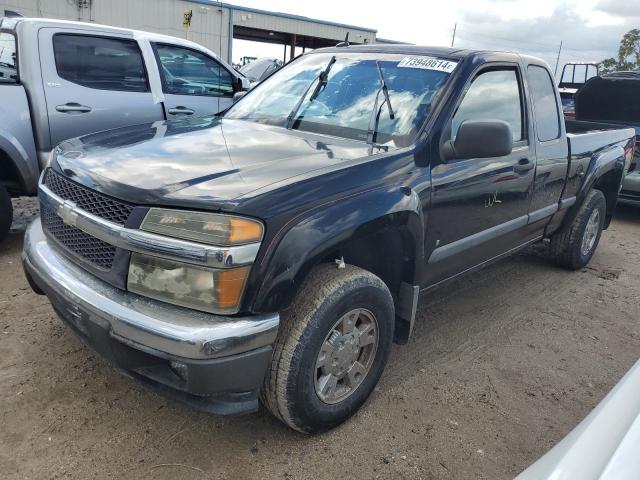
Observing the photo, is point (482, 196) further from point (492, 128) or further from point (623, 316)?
point (623, 316)

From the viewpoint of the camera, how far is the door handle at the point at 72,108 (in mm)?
4594

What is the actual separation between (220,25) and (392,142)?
2450 centimetres

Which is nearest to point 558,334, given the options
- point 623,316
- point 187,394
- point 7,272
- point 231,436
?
point 623,316

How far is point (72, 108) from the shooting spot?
4.66 m

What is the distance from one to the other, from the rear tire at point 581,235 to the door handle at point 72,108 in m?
4.47

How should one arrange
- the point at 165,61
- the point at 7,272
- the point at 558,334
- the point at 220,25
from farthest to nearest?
the point at 220,25 < the point at 165,61 < the point at 7,272 < the point at 558,334

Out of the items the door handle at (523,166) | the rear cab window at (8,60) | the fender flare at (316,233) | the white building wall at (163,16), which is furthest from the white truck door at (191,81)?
the white building wall at (163,16)

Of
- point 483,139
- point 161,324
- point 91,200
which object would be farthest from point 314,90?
point 161,324

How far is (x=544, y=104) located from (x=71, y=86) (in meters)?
4.00

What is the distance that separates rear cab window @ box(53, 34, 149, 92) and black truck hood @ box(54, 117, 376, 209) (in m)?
2.11

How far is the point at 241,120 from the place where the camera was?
135 inches

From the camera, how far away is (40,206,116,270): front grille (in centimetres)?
221

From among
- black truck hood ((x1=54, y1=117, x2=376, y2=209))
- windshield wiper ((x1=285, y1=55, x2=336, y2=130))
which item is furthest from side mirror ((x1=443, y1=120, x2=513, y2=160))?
windshield wiper ((x1=285, y1=55, x2=336, y2=130))

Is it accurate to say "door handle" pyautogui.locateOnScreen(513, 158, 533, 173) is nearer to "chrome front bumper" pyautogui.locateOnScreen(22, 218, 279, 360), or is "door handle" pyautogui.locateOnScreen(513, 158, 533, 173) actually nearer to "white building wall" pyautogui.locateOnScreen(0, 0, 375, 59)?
"chrome front bumper" pyautogui.locateOnScreen(22, 218, 279, 360)
